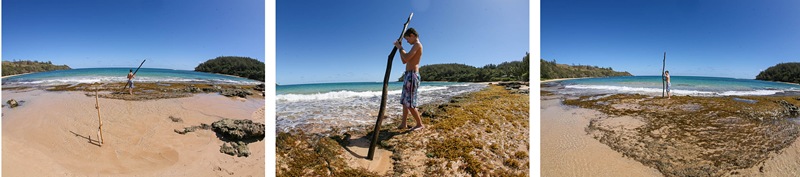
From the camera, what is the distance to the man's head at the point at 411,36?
6.27 ft

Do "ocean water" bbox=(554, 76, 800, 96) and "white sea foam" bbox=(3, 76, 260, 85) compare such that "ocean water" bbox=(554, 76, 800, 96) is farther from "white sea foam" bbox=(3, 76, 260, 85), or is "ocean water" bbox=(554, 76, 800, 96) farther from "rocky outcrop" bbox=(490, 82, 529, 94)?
"white sea foam" bbox=(3, 76, 260, 85)

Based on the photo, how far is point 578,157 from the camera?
Answer: 2420 millimetres

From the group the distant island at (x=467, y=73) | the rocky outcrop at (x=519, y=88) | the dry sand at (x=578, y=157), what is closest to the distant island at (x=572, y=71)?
the distant island at (x=467, y=73)

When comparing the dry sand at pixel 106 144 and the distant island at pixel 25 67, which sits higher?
the distant island at pixel 25 67

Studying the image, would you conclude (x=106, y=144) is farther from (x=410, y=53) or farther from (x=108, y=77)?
(x=108, y=77)

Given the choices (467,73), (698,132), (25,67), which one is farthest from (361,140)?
(467,73)

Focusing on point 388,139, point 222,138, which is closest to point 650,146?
point 388,139

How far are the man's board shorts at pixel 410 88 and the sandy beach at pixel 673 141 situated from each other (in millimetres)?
1197

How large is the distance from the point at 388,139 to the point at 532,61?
112 centimetres

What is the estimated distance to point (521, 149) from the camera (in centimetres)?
216

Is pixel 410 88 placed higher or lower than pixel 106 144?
higher

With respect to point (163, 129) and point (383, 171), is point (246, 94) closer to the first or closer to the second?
point (163, 129)

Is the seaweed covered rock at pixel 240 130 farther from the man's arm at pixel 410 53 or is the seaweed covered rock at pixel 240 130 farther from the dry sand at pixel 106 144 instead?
the man's arm at pixel 410 53

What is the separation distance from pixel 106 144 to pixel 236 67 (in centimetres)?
492
